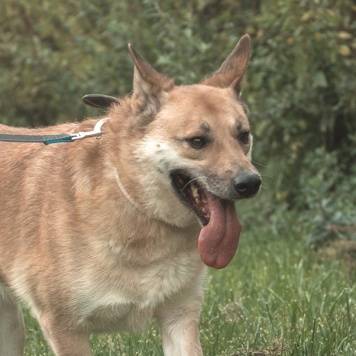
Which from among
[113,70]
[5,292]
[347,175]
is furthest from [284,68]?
[5,292]

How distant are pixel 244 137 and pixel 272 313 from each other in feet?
4.92

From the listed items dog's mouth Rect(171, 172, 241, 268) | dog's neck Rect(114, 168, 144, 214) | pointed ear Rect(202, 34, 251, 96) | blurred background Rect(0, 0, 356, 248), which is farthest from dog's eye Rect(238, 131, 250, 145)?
blurred background Rect(0, 0, 356, 248)

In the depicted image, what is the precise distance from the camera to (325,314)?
211 inches

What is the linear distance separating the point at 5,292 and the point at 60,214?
0.70 meters

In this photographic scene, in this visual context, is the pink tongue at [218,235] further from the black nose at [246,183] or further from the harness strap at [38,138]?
the harness strap at [38,138]

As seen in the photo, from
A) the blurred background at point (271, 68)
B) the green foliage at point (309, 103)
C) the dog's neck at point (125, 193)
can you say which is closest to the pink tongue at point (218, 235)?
the dog's neck at point (125, 193)

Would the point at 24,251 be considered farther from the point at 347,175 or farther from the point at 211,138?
the point at 347,175

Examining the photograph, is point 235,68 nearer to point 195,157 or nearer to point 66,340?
point 195,157

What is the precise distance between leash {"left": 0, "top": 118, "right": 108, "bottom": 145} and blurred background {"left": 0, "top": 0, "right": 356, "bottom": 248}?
3.17 m

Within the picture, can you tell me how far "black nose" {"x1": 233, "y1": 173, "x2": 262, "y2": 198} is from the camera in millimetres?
4066

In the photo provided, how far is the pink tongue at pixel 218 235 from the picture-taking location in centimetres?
424

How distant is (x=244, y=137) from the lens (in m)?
4.37

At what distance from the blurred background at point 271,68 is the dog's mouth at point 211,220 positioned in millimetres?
3392

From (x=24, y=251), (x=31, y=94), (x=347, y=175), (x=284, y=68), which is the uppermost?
(x=24, y=251)
